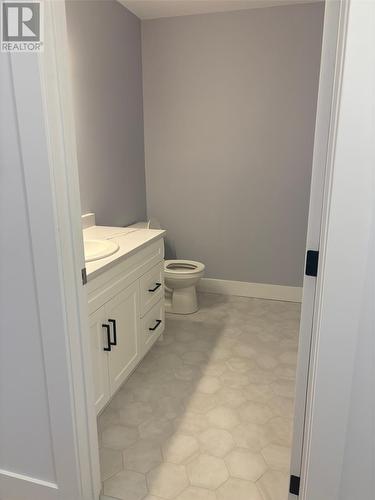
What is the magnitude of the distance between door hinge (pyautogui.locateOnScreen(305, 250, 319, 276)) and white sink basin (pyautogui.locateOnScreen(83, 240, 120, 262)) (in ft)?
3.36

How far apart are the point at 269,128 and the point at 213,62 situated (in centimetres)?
70

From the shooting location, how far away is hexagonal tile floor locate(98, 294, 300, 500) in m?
1.57

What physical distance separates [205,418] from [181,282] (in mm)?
1265

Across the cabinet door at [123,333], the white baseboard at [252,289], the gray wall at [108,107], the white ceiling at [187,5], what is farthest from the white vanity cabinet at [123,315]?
the white ceiling at [187,5]

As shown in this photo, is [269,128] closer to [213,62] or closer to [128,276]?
[213,62]

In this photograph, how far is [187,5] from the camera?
290cm

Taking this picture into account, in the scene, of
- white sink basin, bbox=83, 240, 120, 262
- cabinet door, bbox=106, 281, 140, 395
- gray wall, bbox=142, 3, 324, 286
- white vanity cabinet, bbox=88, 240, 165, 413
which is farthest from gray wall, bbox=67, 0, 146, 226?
cabinet door, bbox=106, 281, 140, 395

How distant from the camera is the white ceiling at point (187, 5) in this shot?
112 inches

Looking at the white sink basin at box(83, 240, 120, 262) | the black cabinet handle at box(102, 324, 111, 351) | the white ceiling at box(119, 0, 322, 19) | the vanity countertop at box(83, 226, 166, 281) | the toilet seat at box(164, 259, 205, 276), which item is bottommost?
the toilet seat at box(164, 259, 205, 276)

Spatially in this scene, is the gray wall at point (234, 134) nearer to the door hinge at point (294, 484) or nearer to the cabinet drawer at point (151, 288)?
the cabinet drawer at point (151, 288)

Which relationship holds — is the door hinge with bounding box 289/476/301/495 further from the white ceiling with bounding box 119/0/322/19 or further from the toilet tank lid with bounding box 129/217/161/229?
the white ceiling with bounding box 119/0/322/19

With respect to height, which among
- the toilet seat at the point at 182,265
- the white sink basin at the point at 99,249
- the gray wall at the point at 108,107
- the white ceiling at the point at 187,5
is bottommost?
the toilet seat at the point at 182,265

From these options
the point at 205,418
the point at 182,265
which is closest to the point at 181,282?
the point at 182,265

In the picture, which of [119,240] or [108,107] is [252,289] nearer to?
[119,240]
